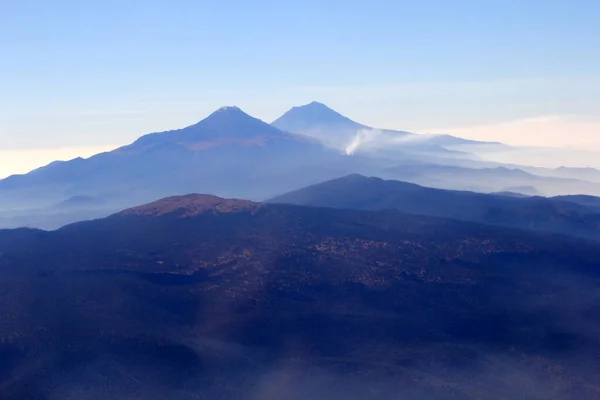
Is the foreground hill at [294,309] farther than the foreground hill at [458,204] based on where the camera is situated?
No

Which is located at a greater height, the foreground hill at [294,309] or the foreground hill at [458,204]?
the foreground hill at [458,204]

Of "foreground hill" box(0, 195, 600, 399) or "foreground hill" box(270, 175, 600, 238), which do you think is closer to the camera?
"foreground hill" box(0, 195, 600, 399)

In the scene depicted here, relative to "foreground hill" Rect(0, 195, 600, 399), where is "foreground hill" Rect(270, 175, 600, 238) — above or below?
above

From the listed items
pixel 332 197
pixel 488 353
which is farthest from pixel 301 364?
pixel 332 197

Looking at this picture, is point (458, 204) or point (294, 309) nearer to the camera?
point (294, 309)
